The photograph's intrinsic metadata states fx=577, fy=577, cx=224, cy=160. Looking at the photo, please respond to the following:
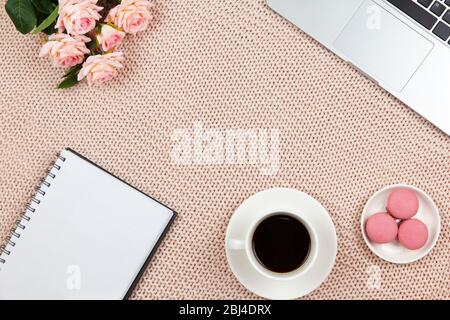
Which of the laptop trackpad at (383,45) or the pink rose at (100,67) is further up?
the laptop trackpad at (383,45)

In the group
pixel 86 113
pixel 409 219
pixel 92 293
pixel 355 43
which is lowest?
pixel 92 293

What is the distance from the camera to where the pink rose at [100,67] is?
72cm

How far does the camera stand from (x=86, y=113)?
2.51 feet

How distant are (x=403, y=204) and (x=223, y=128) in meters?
0.25

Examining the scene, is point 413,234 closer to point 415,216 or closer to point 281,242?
point 415,216

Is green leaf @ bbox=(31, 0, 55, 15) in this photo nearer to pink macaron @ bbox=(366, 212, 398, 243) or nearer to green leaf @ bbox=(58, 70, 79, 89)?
green leaf @ bbox=(58, 70, 79, 89)

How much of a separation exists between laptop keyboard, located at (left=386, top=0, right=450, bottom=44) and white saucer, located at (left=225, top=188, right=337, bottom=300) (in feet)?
0.83

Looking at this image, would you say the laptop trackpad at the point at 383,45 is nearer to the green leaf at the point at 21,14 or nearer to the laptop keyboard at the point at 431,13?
the laptop keyboard at the point at 431,13

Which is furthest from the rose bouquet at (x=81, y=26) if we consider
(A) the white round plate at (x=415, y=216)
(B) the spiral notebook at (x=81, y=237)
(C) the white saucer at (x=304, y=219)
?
(A) the white round plate at (x=415, y=216)

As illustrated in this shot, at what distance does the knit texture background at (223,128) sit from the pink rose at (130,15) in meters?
0.04
